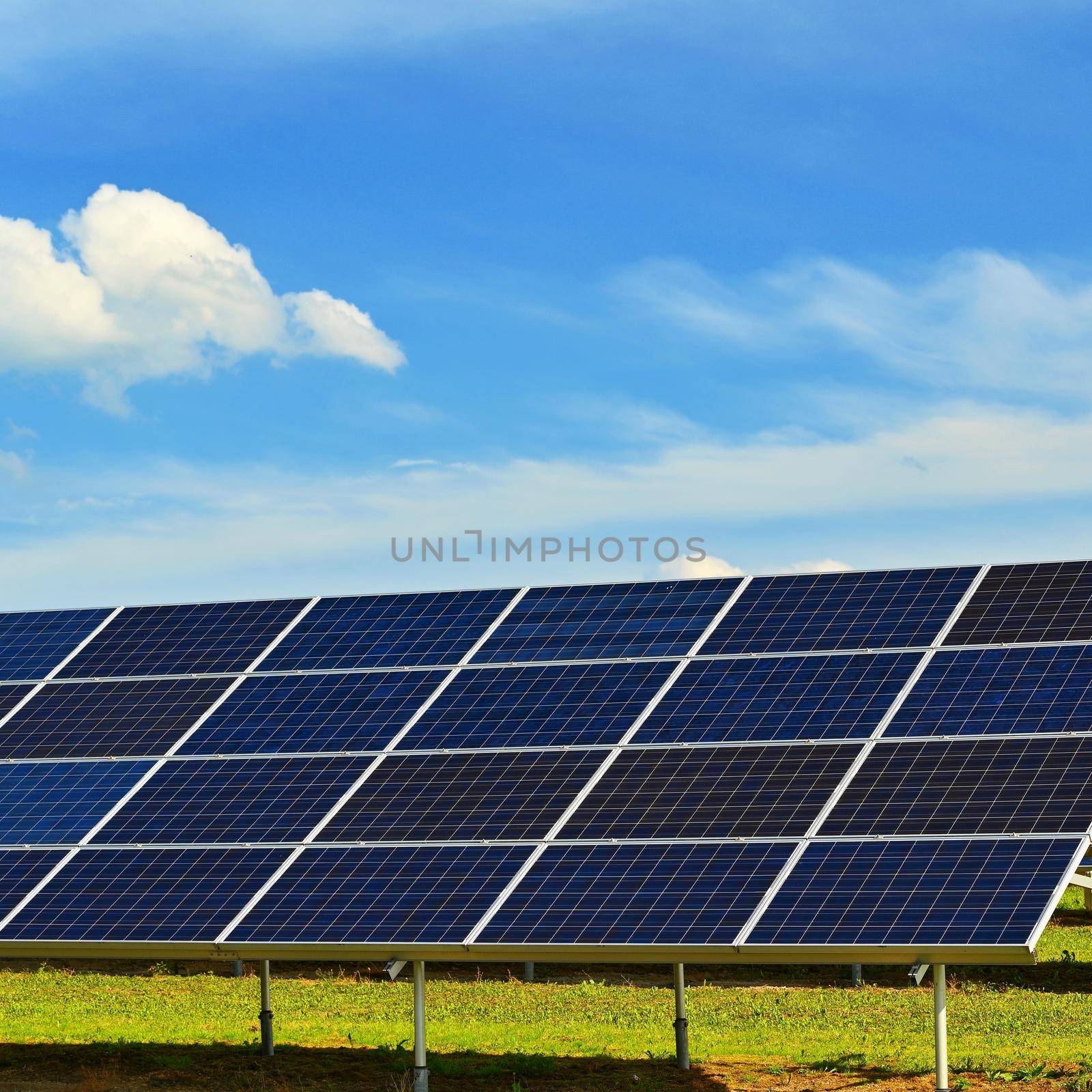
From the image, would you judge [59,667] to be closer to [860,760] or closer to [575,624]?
[575,624]

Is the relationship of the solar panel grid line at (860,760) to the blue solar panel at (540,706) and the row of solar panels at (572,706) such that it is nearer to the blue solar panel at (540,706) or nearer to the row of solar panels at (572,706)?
the row of solar panels at (572,706)

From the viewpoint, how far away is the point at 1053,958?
139 feet

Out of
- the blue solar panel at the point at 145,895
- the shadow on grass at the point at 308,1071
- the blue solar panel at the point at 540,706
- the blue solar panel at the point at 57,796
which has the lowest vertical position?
the shadow on grass at the point at 308,1071

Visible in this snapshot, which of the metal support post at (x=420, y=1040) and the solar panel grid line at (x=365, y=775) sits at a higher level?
the solar panel grid line at (x=365, y=775)

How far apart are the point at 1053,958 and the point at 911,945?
28.3 meters

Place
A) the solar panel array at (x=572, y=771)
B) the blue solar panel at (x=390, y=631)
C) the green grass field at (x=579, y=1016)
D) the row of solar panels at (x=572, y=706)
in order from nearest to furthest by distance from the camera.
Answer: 1. the solar panel array at (x=572, y=771)
2. the row of solar panels at (x=572, y=706)
3. the blue solar panel at (x=390, y=631)
4. the green grass field at (x=579, y=1016)

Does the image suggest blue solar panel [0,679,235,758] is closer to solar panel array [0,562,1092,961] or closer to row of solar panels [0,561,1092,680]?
solar panel array [0,562,1092,961]

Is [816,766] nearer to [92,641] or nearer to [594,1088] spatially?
[594,1088]

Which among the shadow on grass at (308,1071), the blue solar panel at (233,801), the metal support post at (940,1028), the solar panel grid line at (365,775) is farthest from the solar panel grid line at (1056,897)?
the blue solar panel at (233,801)

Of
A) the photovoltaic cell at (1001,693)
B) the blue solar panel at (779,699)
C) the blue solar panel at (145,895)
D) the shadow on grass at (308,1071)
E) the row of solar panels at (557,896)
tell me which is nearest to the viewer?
the row of solar panels at (557,896)

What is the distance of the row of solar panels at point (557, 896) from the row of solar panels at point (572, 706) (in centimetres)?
292

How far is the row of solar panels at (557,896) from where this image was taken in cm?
Result: 1741

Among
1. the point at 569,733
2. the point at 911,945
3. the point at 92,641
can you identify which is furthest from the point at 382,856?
the point at 92,641

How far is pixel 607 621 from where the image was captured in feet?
86.4
